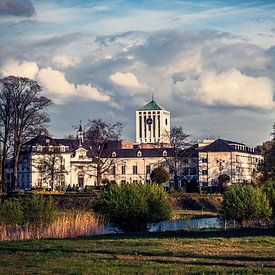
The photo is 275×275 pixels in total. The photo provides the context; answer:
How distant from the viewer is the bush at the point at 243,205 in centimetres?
3362

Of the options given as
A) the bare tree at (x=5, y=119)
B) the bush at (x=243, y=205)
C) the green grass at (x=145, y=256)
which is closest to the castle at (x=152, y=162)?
the bare tree at (x=5, y=119)

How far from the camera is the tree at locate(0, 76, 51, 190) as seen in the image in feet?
202

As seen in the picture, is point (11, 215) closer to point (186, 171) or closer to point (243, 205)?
point (243, 205)

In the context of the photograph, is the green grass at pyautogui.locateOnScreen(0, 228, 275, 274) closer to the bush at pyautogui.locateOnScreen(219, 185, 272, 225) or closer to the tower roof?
the bush at pyautogui.locateOnScreen(219, 185, 272, 225)

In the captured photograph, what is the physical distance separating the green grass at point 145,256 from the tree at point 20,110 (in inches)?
1521

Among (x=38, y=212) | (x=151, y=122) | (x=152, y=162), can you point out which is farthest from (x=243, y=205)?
(x=151, y=122)

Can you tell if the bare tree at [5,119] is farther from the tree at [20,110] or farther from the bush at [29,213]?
the bush at [29,213]

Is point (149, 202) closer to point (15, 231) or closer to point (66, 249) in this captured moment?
point (15, 231)

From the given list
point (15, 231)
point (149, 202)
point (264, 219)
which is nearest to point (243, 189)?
point (264, 219)

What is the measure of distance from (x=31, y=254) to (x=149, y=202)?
13317 millimetres

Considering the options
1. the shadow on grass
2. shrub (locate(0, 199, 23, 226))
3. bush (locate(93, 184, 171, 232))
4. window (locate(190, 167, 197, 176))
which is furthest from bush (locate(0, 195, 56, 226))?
window (locate(190, 167, 197, 176))

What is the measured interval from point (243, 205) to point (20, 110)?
108 feet

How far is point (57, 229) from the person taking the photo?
93.3 feet

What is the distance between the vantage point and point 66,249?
20375 millimetres
